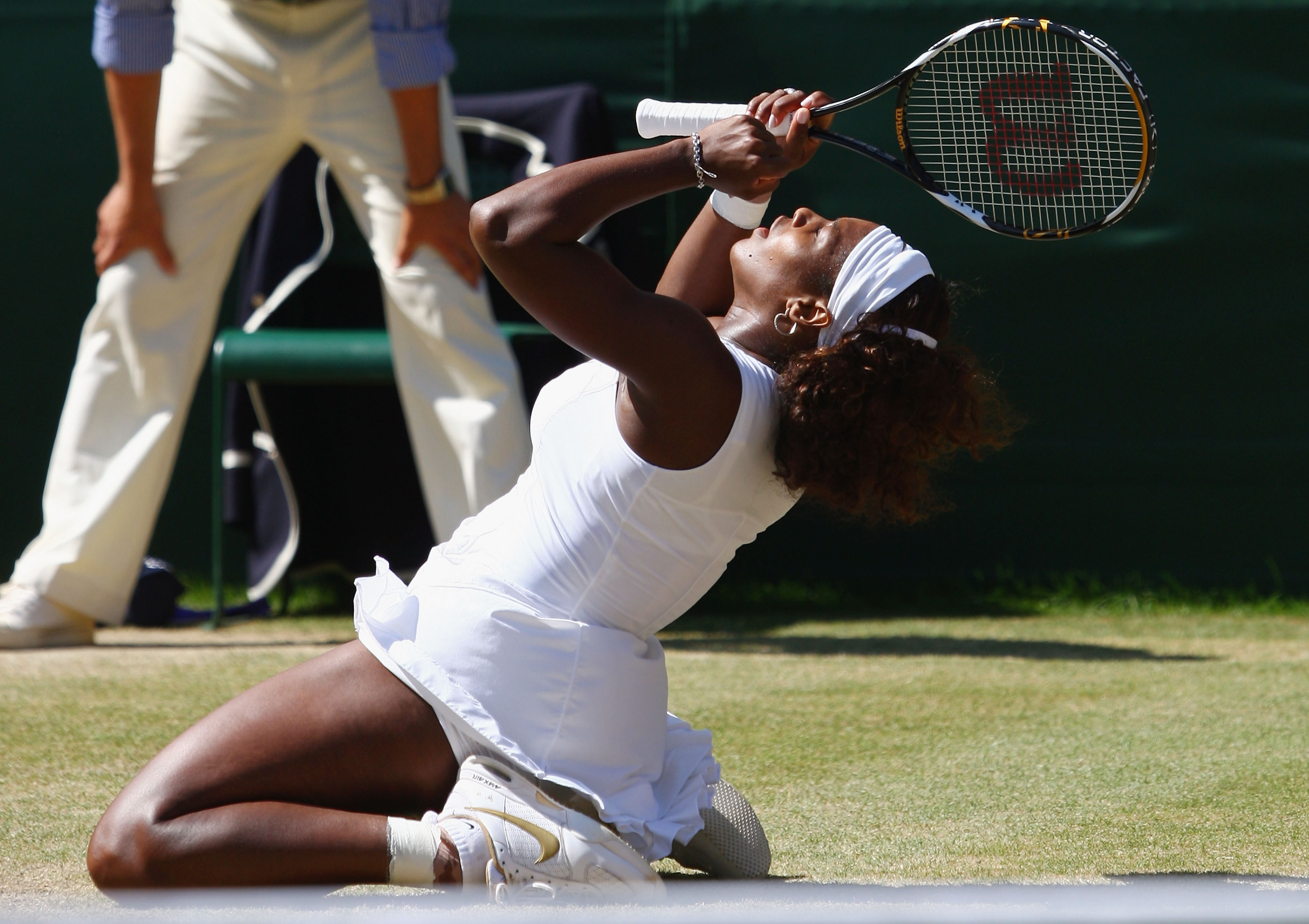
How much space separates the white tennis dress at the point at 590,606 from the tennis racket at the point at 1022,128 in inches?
14.8

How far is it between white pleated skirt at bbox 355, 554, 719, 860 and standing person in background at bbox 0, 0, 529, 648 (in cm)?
181

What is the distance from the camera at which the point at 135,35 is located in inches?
146

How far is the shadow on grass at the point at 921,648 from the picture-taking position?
12.4 ft

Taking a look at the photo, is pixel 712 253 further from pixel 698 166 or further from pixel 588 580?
pixel 588 580

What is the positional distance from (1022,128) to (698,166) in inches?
34.2

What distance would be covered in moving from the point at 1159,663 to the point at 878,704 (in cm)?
88

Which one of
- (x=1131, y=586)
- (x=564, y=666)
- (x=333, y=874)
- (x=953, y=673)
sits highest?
(x=564, y=666)

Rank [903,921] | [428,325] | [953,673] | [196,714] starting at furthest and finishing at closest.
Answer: [428,325] < [953,673] < [196,714] < [903,921]

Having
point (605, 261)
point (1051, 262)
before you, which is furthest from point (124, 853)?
point (1051, 262)

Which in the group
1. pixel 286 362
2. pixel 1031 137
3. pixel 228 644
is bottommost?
pixel 228 644

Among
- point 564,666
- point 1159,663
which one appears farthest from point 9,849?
point 1159,663

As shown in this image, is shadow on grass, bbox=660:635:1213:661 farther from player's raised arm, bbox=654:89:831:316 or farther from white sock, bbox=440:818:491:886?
white sock, bbox=440:818:491:886

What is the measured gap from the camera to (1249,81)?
15.6 feet

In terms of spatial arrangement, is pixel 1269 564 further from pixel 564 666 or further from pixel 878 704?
pixel 564 666
